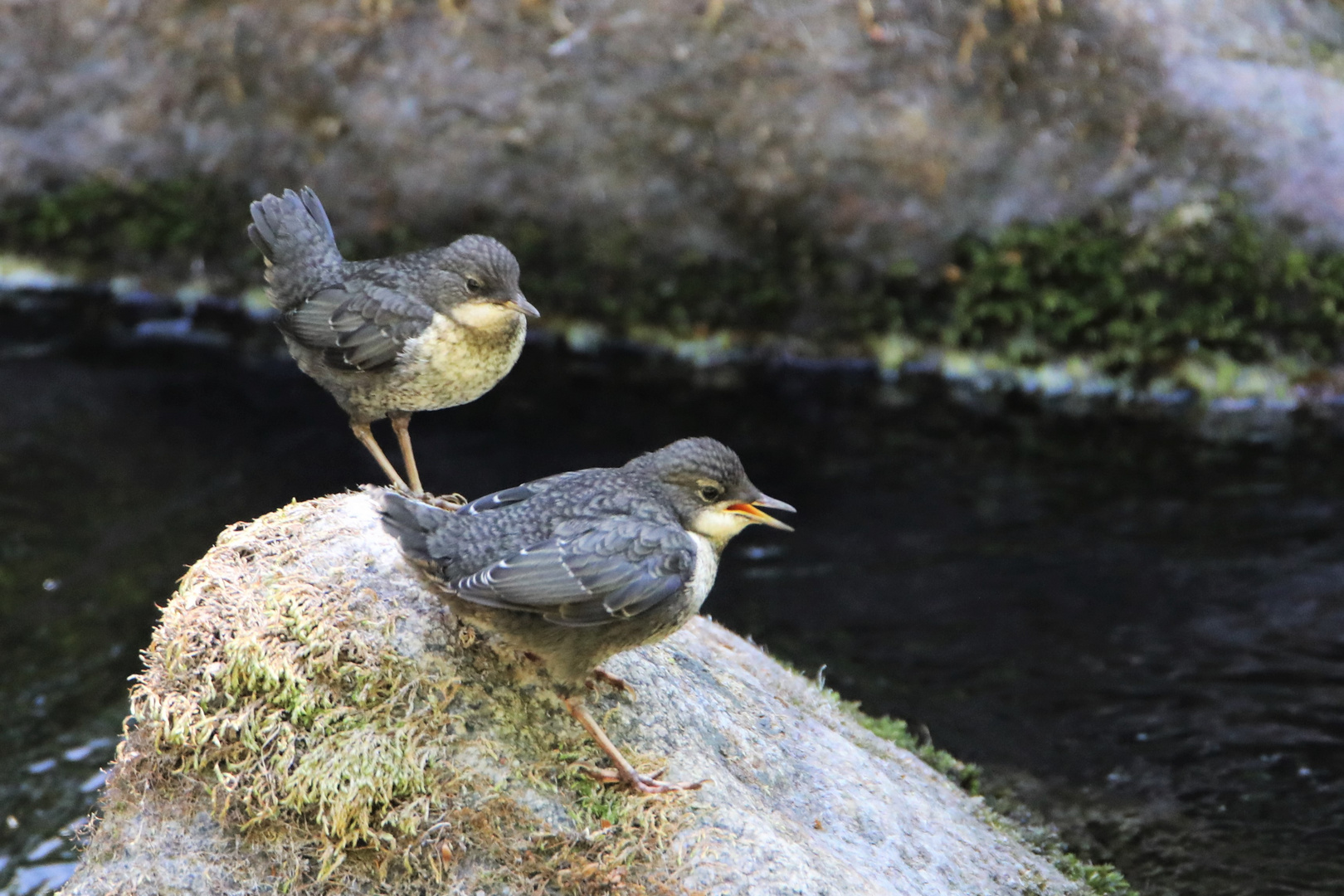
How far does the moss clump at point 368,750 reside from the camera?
156 inches

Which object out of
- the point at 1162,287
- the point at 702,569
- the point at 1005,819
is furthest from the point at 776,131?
the point at 702,569

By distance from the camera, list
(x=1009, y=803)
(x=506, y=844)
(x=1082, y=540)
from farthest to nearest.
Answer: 1. (x=1082, y=540)
2. (x=1009, y=803)
3. (x=506, y=844)

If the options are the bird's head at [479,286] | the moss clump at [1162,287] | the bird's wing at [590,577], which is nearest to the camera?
the bird's wing at [590,577]

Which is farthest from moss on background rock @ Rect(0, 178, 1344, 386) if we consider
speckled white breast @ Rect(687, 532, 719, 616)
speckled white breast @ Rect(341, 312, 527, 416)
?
speckled white breast @ Rect(687, 532, 719, 616)

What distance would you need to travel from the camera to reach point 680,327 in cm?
1031

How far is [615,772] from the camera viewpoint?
4125mm

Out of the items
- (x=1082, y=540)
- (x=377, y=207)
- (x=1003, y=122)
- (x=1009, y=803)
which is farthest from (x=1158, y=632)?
(x=377, y=207)

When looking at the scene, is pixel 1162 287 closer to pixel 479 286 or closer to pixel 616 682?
pixel 479 286

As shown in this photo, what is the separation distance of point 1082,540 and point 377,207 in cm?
597

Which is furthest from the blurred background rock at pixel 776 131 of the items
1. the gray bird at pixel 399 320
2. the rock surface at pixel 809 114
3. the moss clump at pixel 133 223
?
the gray bird at pixel 399 320

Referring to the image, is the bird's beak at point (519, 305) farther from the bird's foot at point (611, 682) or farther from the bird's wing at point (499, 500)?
the bird's foot at point (611, 682)

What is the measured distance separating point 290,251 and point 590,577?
248cm

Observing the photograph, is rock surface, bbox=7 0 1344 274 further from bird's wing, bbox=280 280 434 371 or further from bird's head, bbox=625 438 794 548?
bird's head, bbox=625 438 794 548

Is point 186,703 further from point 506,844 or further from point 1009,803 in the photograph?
point 1009,803
